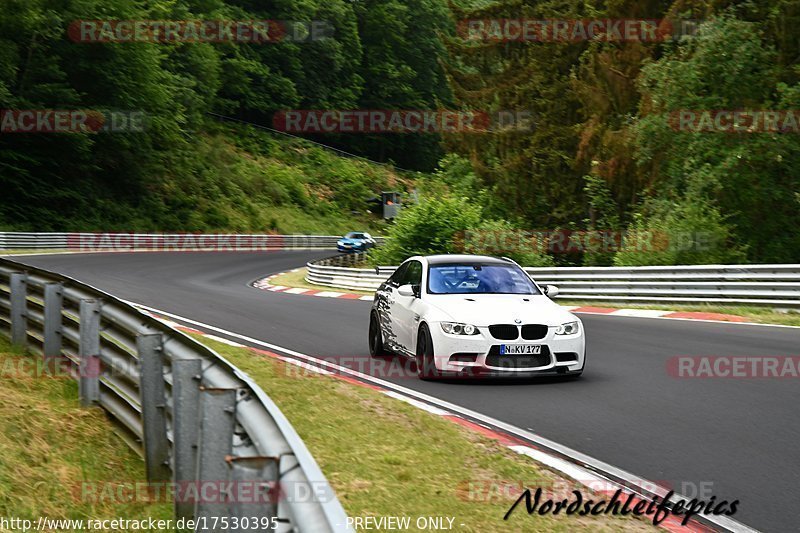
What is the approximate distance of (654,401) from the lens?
32.9 feet

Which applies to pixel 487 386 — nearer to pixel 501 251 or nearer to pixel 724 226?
pixel 724 226

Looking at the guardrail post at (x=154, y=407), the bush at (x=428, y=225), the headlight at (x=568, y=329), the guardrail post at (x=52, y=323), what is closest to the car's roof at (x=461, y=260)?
the headlight at (x=568, y=329)

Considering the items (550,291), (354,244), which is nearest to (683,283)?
(550,291)

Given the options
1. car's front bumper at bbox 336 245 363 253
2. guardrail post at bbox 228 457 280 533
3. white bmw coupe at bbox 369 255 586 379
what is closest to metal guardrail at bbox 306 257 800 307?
white bmw coupe at bbox 369 255 586 379

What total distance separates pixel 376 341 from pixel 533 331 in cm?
302

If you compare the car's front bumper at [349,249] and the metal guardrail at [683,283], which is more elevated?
the metal guardrail at [683,283]

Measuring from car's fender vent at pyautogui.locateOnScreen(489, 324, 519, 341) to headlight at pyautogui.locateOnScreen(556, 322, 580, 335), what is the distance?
46 cm

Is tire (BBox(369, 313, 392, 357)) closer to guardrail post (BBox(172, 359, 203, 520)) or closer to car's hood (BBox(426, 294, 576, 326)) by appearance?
car's hood (BBox(426, 294, 576, 326))

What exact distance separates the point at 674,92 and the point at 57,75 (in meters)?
36.2

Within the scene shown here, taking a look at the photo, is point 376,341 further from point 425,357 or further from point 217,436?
point 217,436

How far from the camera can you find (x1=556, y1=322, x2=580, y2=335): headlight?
1130 centimetres

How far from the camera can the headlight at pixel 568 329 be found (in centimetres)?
1130

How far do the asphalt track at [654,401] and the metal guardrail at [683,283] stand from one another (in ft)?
7.47

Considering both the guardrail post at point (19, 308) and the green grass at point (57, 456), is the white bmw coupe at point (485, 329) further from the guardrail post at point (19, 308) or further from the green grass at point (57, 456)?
the guardrail post at point (19, 308)
